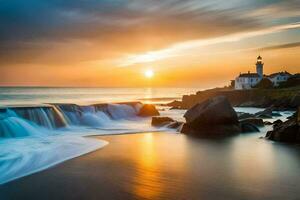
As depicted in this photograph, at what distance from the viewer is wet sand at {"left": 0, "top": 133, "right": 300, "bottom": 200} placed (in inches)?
375

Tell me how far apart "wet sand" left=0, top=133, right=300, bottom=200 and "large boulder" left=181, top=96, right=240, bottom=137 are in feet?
14.0

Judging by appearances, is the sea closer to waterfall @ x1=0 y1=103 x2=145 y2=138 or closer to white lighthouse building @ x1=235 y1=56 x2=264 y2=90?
waterfall @ x1=0 y1=103 x2=145 y2=138

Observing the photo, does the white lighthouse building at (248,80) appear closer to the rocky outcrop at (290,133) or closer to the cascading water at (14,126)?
the rocky outcrop at (290,133)

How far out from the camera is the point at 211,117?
73.4ft

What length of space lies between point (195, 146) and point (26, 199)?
10.1m

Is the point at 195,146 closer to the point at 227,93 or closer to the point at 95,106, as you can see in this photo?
the point at 95,106

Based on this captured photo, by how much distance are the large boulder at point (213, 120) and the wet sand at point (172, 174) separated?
14.0ft

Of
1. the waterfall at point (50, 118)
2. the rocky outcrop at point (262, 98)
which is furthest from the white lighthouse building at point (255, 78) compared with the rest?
the waterfall at point (50, 118)

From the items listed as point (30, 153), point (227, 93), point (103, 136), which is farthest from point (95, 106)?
point (227, 93)

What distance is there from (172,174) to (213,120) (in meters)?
11.4

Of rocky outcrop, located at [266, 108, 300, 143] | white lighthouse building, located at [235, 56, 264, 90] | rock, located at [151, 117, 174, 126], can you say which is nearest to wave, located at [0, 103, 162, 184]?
rock, located at [151, 117, 174, 126]

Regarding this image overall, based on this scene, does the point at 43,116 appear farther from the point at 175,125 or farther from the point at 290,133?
A: the point at 290,133

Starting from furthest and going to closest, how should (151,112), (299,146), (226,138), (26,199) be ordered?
(151,112) → (226,138) → (299,146) → (26,199)

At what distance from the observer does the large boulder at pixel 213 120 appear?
22156 mm
